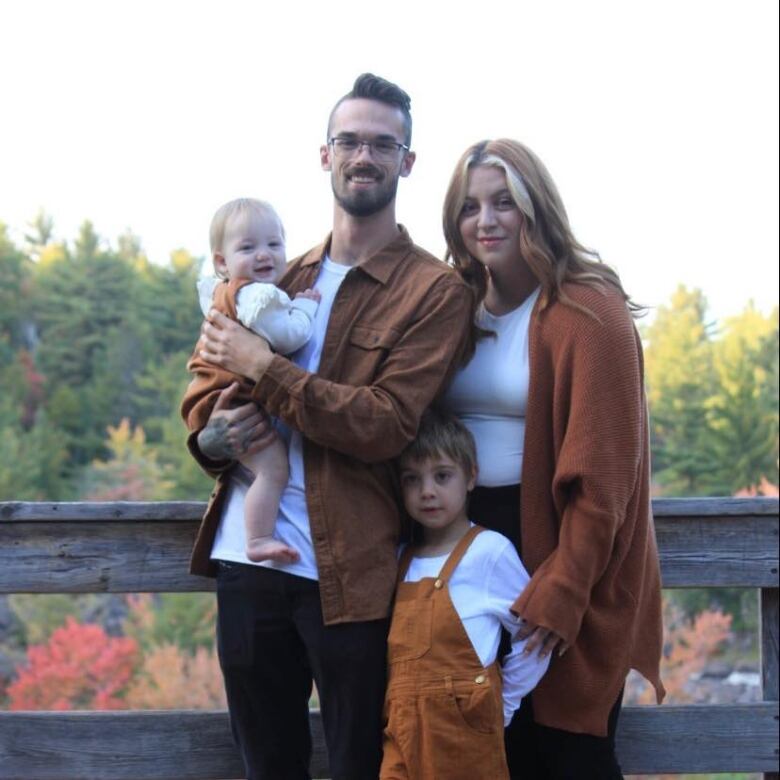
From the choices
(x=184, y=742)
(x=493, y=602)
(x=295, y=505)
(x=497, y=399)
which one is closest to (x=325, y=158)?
(x=497, y=399)

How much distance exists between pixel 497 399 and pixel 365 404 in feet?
1.20

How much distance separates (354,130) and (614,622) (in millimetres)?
1275

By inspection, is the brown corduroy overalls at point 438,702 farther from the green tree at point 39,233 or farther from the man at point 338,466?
the green tree at point 39,233

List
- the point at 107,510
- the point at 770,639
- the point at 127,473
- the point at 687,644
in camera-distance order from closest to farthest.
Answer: the point at 107,510, the point at 770,639, the point at 687,644, the point at 127,473

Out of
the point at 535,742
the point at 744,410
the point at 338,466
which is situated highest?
the point at 338,466

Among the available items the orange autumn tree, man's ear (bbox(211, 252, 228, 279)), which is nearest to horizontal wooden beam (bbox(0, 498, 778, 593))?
man's ear (bbox(211, 252, 228, 279))

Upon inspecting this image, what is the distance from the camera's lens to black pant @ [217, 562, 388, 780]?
8.47 feet

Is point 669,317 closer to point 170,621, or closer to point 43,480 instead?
point 170,621

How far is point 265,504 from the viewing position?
8.52ft

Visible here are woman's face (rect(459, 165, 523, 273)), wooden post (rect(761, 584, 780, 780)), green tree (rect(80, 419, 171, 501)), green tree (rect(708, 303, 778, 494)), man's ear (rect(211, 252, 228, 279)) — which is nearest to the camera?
woman's face (rect(459, 165, 523, 273))

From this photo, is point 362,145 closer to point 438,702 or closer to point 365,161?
point 365,161

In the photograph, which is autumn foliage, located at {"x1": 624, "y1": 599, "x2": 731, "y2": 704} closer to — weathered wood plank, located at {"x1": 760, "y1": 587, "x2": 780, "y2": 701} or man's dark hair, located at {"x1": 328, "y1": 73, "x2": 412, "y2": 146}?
weathered wood plank, located at {"x1": 760, "y1": 587, "x2": 780, "y2": 701}

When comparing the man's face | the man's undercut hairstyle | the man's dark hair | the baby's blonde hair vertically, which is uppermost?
the man's dark hair

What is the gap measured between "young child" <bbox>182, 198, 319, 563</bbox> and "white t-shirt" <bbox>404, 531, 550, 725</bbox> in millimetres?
357
